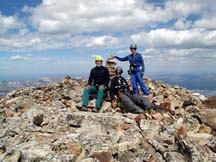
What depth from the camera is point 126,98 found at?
53.3 feet

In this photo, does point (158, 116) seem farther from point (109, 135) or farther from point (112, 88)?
point (112, 88)

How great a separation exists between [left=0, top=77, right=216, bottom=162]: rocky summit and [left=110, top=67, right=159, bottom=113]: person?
54 cm

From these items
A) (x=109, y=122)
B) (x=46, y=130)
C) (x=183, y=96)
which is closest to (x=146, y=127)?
(x=109, y=122)

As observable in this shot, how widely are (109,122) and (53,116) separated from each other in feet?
10.2

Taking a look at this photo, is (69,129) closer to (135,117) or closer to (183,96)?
(135,117)

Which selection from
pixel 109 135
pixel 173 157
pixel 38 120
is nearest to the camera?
pixel 173 157

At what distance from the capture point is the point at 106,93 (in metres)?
18.2

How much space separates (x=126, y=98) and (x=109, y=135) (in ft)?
13.3

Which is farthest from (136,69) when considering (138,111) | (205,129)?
(205,129)

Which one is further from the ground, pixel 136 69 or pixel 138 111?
pixel 136 69

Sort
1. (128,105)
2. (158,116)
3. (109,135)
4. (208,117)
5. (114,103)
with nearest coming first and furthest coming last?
(109,135) < (158,116) < (208,117) < (128,105) < (114,103)

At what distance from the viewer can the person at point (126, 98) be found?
1551 centimetres

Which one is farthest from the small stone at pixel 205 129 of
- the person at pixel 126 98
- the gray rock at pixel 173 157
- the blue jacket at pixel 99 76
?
the blue jacket at pixel 99 76

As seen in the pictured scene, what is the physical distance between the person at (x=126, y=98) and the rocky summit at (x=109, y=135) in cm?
54
